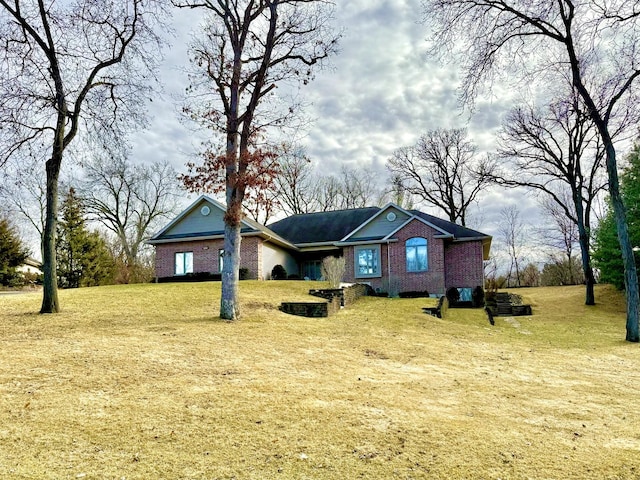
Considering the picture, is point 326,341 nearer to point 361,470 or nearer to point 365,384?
point 365,384

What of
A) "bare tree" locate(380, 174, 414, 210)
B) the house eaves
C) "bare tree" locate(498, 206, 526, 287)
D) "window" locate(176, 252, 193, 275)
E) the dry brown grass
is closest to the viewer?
the dry brown grass

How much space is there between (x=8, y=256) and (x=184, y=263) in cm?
1332

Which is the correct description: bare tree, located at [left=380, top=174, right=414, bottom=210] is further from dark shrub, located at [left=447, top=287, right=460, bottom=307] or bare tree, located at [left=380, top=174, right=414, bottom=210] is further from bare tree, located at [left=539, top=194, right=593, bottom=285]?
dark shrub, located at [left=447, top=287, right=460, bottom=307]

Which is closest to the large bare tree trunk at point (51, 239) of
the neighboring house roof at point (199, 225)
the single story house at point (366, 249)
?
the single story house at point (366, 249)

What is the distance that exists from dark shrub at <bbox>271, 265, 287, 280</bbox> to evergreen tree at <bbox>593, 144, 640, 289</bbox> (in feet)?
57.9

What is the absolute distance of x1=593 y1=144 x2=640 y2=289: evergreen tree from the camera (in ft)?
71.6

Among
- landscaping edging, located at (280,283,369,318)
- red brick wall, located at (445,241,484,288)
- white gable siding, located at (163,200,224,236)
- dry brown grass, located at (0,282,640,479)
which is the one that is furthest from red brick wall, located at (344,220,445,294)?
dry brown grass, located at (0,282,640,479)

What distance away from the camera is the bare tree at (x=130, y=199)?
118 feet

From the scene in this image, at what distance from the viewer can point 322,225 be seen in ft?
92.4

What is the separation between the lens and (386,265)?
75.3ft

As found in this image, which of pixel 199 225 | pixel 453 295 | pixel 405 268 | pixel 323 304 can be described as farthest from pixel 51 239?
pixel 453 295

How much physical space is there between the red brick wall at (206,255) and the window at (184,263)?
0.73 feet

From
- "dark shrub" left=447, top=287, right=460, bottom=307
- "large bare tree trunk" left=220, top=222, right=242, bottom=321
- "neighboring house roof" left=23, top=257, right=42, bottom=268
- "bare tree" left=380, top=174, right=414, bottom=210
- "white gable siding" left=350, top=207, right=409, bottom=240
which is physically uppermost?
"bare tree" left=380, top=174, right=414, bottom=210

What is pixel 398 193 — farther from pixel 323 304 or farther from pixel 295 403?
pixel 295 403
